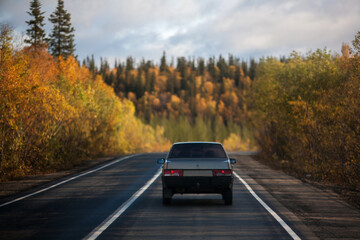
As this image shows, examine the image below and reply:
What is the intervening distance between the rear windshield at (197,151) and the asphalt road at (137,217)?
4.24 ft

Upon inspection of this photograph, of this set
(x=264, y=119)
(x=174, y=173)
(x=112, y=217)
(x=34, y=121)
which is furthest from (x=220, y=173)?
(x=264, y=119)

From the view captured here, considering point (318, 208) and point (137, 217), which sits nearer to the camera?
point (137, 217)

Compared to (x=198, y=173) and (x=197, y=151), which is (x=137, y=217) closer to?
(x=198, y=173)

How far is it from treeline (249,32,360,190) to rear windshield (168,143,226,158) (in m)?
5.41

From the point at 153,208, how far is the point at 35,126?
12.7 m

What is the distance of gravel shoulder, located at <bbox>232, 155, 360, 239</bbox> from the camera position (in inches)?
356

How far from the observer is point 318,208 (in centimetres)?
1208

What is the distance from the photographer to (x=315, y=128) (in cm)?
2209

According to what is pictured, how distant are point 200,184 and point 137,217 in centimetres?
213

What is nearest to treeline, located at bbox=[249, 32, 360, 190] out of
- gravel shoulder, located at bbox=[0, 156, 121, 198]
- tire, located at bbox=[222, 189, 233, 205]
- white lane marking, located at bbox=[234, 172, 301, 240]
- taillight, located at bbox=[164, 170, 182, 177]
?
white lane marking, located at bbox=[234, 172, 301, 240]

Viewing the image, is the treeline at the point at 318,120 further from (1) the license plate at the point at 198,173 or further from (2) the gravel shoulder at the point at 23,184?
(2) the gravel shoulder at the point at 23,184

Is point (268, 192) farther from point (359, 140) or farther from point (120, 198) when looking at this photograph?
point (120, 198)

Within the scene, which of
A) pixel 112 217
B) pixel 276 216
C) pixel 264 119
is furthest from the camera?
pixel 264 119

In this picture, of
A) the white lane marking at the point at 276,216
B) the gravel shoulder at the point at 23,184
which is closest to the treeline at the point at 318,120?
the white lane marking at the point at 276,216
